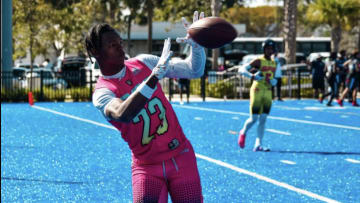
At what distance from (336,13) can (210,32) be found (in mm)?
46752

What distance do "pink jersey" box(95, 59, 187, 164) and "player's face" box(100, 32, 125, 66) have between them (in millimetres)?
168

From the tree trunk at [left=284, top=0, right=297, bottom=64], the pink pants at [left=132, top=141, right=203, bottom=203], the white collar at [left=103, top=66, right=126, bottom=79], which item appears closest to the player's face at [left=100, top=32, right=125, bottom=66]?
the white collar at [left=103, top=66, right=126, bottom=79]

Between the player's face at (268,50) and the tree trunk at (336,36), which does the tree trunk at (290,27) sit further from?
the player's face at (268,50)

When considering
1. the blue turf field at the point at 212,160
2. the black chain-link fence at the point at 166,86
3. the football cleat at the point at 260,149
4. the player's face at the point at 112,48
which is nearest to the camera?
the player's face at the point at 112,48

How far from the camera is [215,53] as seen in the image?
3775cm

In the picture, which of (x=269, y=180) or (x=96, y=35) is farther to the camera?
(x=269, y=180)

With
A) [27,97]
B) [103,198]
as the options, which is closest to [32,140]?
[103,198]

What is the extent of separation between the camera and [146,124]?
413 cm

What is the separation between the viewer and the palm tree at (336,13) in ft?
159

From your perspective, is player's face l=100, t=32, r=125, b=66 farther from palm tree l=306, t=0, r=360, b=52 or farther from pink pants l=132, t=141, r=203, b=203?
palm tree l=306, t=0, r=360, b=52

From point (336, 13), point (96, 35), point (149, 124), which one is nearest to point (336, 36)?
point (336, 13)

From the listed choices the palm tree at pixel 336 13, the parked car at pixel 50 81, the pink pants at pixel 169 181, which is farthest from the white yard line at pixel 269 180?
the palm tree at pixel 336 13

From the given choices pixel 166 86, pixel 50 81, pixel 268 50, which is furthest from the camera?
pixel 50 81

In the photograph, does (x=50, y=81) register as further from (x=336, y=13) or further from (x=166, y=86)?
(x=336, y=13)
